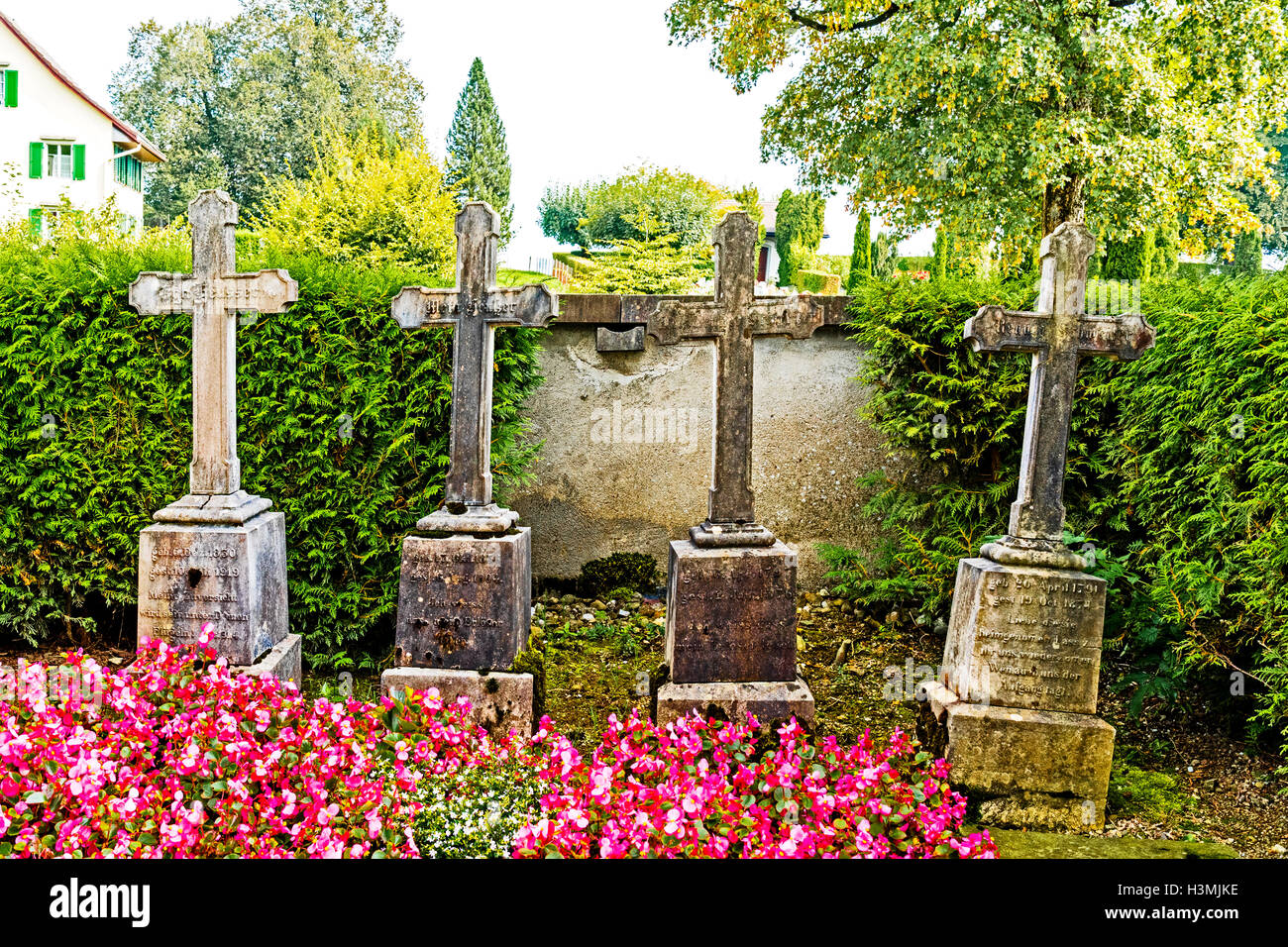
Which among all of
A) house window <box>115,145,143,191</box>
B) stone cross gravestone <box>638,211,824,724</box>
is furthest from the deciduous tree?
house window <box>115,145,143,191</box>

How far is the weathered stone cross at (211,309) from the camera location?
446cm

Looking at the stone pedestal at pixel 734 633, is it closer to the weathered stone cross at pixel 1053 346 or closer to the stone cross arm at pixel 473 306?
the weathered stone cross at pixel 1053 346

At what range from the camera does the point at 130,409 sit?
5.20 m

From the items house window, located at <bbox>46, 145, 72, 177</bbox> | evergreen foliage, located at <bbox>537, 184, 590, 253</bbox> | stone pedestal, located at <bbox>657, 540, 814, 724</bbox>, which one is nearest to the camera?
stone pedestal, located at <bbox>657, 540, 814, 724</bbox>

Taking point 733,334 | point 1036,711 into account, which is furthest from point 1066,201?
point 1036,711

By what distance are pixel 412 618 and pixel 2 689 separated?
1.73 meters

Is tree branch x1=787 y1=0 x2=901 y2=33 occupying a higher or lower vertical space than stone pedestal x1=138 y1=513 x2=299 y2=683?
higher

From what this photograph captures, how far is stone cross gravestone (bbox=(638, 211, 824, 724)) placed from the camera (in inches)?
164

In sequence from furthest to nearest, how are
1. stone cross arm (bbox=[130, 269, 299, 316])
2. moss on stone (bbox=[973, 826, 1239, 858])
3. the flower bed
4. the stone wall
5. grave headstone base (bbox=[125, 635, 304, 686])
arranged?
the stone wall
stone cross arm (bbox=[130, 269, 299, 316])
grave headstone base (bbox=[125, 635, 304, 686])
moss on stone (bbox=[973, 826, 1239, 858])
the flower bed

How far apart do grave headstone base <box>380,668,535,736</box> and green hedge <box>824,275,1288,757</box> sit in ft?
8.51

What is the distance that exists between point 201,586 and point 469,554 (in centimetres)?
124

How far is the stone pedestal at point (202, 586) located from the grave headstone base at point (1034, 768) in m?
3.20

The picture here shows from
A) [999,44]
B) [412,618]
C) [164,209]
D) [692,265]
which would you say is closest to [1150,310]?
[412,618]

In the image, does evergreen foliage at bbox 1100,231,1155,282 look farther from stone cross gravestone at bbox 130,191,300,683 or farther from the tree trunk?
stone cross gravestone at bbox 130,191,300,683
